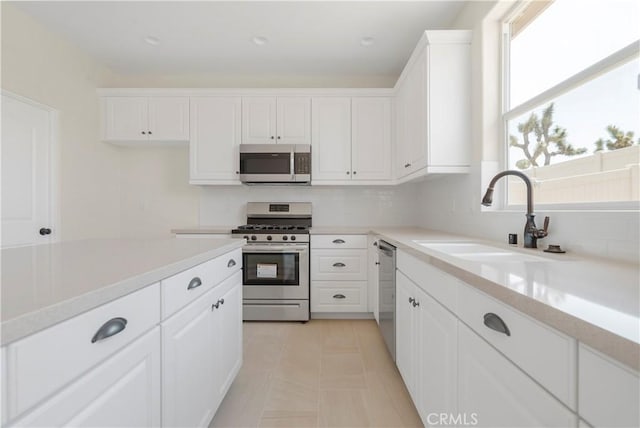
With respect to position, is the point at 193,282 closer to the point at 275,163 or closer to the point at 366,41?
the point at 275,163

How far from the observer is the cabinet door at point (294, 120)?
3111 millimetres

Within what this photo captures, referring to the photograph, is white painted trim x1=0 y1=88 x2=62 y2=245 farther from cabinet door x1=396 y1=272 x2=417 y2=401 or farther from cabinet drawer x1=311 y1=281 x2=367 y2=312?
cabinet door x1=396 y1=272 x2=417 y2=401

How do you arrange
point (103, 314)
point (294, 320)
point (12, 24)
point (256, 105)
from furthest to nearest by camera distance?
1. point (256, 105)
2. point (294, 320)
3. point (12, 24)
4. point (103, 314)

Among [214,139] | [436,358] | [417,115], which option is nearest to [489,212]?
[417,115]

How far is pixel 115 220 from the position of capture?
343 cm

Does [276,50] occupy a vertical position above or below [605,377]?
above

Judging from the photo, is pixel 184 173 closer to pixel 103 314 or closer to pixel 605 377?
pixel 103 314

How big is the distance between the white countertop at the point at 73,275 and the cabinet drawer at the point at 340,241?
4.99 ft

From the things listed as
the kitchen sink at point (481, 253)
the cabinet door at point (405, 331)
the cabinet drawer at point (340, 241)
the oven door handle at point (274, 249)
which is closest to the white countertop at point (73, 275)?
the cabinet door at point (405, 331)

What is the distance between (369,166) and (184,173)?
2234 millimetres

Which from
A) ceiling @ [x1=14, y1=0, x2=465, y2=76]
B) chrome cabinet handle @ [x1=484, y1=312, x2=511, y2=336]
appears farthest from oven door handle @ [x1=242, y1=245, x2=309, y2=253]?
chrome cabinet handle @ [x1=484, y1=312, x2=511, y2=336]

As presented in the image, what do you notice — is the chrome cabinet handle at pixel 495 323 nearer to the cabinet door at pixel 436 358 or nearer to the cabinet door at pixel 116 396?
the cabinet door at pixel 436 358

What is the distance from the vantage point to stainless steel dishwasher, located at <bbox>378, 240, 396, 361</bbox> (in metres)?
1.89

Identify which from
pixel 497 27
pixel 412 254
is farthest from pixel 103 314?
pixel 497 27
